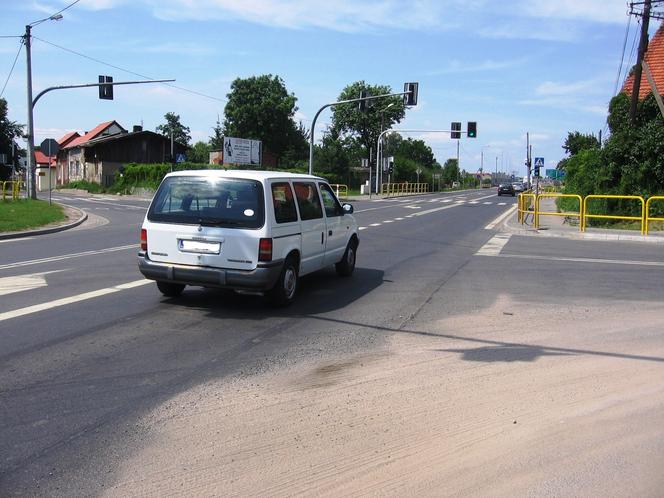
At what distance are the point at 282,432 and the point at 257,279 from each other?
336cm

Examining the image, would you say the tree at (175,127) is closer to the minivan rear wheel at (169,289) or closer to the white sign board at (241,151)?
the white sign board at (241,151)

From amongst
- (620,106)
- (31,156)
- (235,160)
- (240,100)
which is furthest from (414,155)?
(31,156)

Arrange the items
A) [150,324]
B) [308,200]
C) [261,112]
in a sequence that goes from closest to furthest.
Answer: [150,324]
[308,200]
[261,112]

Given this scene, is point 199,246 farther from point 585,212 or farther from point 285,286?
point 585,212

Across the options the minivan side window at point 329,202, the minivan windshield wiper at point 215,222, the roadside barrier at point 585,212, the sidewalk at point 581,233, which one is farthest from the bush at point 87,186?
the minivan windshield wiper at point 215,222

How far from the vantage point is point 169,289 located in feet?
27.7

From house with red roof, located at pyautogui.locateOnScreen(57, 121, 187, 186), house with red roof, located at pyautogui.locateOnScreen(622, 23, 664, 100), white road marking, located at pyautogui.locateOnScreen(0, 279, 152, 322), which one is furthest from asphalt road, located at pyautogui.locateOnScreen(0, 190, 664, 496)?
house with red roof, located at pyautogui.locateOnScreen(57, 121, 187, 186)

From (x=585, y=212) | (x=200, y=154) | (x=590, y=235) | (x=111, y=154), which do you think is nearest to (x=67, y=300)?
(x=590, y=235)

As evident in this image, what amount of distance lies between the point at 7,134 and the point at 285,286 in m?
73.5

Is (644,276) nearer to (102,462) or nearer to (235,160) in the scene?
(102,462)

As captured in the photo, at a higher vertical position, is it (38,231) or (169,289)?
(38,231)

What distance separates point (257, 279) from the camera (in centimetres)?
741

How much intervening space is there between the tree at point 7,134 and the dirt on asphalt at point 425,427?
231 ft

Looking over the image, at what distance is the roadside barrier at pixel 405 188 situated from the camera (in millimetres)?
68031
